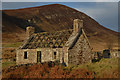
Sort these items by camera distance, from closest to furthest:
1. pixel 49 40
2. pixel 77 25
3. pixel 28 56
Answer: pixel 77 25 → pixel 49 40 → pixel 28 56

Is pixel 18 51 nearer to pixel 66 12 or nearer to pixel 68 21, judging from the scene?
pixel 68 21

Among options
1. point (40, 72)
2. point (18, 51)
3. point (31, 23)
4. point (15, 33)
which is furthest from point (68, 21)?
point (40, 72)

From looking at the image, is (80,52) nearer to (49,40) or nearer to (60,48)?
(60,48)

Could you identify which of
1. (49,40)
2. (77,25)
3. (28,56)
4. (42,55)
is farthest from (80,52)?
A: (28,56)

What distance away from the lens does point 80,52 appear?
686 inches

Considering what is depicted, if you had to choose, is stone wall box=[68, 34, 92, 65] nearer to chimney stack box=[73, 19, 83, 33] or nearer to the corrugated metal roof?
chimney stack box=[73, 19, 83, 33]

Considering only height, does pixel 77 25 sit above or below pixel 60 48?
above

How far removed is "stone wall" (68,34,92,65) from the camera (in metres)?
16.3

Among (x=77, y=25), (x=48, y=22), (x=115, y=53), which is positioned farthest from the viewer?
(x=48, y=22)

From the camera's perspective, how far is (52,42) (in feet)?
61.3

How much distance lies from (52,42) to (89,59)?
18.1 ft

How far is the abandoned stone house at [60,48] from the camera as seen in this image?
16502 mm

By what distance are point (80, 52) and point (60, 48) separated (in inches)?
105

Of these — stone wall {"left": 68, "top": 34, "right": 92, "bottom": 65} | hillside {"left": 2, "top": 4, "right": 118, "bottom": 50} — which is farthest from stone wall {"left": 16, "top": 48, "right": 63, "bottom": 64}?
hillside {"left": 2, "top": 4, "right": 118, "bottom": 50}
